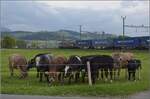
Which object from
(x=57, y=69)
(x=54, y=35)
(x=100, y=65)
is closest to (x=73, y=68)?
(x=57, y=69)

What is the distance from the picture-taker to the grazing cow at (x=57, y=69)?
21750mm

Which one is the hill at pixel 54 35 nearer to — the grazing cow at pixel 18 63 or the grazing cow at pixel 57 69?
the grazing cow at pixel 18 63

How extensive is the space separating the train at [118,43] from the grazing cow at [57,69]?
1522 inches

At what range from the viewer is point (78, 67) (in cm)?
2212

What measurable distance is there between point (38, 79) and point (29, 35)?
9447 centimetres

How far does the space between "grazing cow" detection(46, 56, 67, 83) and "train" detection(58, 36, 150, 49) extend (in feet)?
127

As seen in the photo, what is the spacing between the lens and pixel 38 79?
931 inches

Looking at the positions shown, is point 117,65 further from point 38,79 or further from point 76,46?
point 76,46

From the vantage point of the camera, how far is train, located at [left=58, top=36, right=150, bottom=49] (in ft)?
215

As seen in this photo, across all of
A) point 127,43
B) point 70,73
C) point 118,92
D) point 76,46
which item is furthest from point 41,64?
point 76,46

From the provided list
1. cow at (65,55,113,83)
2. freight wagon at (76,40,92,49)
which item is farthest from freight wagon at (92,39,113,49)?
cow at (65,55,113,83)

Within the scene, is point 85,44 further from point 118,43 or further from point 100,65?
point 100,65

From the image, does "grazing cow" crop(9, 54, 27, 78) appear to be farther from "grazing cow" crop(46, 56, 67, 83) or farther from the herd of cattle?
"grazing cow" crop(46, 56, 67, 83)

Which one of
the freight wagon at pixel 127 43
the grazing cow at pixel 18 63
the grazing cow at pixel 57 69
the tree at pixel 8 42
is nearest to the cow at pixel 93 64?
the grazing cow at pixel 57 69
